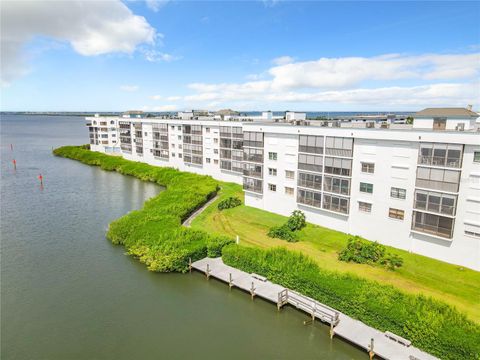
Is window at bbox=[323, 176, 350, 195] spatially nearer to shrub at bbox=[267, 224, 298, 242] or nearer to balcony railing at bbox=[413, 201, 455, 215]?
shrub at bbox=[267, 224, 298, 242]

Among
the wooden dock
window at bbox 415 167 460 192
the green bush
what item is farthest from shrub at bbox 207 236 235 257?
window at bbox 415 167 460 192

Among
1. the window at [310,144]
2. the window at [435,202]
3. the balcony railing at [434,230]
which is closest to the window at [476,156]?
the window at [435,202]

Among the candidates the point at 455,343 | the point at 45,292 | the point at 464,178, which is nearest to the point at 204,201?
the point at 45,292

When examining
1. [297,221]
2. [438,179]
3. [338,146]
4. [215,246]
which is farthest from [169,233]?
[438,179]

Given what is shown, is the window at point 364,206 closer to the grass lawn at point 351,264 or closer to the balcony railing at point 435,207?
the grass lawn at point 351,264

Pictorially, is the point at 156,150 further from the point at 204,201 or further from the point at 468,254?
the point at 468,254

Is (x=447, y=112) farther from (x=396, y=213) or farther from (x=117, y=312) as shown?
(x=117, y=312)
